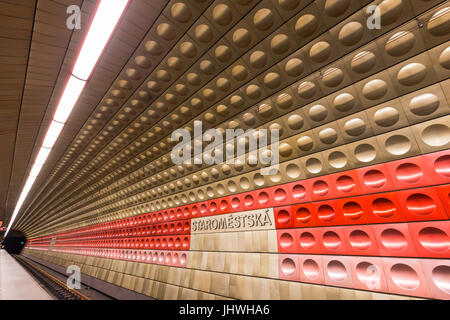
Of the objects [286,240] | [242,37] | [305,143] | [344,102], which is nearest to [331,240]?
[286,240]

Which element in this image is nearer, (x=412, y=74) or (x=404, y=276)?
(x=412, y=74)

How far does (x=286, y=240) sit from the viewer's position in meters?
3.33

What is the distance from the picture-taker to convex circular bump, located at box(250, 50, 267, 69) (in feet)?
9.29

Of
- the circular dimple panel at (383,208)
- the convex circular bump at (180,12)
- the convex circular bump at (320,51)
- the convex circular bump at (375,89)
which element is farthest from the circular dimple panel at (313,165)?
the convex circular bump at (180,12)

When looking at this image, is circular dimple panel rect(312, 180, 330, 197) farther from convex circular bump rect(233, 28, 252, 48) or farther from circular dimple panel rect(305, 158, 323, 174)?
convex circular bump rect(233, 28, 252, 48)

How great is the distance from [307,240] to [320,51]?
262 centimetres

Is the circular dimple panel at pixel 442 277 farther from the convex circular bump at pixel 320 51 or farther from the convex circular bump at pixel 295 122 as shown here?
the convex circular bump at pixel 320 51

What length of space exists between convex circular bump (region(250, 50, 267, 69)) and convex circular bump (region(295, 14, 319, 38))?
0.50 m

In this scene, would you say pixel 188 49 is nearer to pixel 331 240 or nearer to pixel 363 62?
pixel 363 62

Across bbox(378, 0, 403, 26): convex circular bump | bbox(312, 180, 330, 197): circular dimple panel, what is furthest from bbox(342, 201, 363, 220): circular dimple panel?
bbox(378, 0, 403, 26): convex circular bump

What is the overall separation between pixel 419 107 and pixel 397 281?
1.97 m

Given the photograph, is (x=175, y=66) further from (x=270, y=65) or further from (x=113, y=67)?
(x=270, y=65)

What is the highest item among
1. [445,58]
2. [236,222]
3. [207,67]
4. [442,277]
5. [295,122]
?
[207,67]
